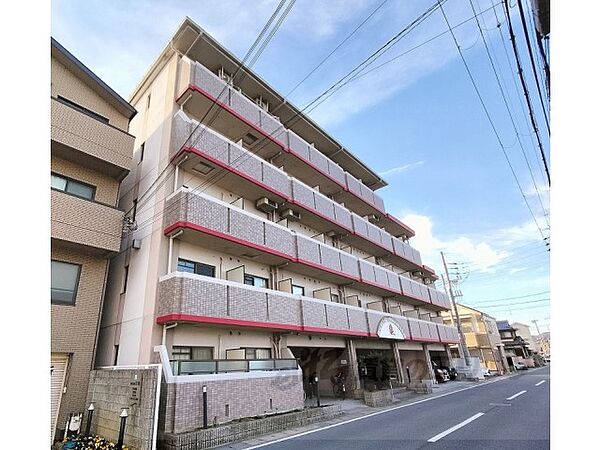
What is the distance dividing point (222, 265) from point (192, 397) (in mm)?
4981

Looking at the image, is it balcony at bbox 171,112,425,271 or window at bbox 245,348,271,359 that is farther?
balcony at bbox 171,112,425,271

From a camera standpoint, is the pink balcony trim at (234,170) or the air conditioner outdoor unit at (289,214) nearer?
the pink balcony trim at (234,170)

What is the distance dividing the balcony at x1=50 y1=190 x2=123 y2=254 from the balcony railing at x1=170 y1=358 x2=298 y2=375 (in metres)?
4.52

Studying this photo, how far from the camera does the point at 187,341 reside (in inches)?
397

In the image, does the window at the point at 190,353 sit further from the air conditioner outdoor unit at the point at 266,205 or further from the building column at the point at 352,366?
the building column at the point at 352,366

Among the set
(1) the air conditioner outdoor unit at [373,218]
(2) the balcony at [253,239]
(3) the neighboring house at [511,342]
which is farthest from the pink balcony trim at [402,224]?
(3) the neighboring house at [511,342]

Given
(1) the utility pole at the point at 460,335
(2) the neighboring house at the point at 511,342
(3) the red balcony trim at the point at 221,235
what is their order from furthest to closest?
(2) the neighboring house at the point at 511,342
(1) the utility pole at the point at 460,335
(3) the red balcony trim at the point at 221,235

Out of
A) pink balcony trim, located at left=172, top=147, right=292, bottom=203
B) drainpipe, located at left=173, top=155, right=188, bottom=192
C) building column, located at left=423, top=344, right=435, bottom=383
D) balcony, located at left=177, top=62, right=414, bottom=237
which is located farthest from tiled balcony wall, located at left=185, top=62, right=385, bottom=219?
building column, located at left=423, top=344, right=435, bottom=383

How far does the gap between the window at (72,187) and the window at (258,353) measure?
7.51m

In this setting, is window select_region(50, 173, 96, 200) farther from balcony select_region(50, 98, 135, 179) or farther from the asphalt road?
the asphalt road

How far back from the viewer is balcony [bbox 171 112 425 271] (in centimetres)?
1177

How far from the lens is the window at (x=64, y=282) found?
958 centimetres

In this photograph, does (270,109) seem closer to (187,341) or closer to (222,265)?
(222,265)
